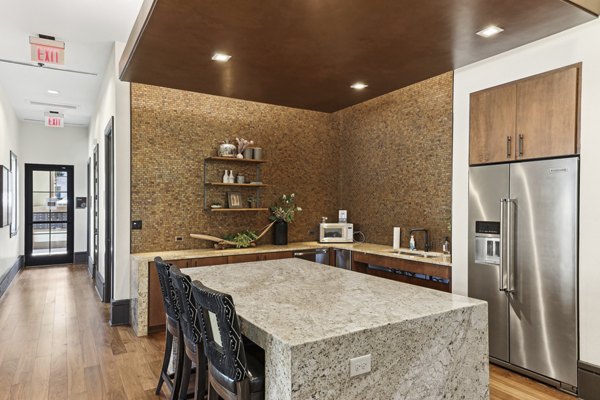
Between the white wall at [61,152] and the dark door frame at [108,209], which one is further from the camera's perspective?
the white wall at [61,152]

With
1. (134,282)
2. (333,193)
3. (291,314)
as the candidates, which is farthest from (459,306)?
(333,193)

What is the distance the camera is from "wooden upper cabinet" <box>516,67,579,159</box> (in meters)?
2.97

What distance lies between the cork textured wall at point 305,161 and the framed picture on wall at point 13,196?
368cm

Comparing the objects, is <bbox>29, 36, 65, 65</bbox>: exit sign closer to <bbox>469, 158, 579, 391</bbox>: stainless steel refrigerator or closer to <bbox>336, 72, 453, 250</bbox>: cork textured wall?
<bbox>336, 72, 453, 250</bbox>: cork textured wall

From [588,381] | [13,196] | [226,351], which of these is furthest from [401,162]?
[13,196]

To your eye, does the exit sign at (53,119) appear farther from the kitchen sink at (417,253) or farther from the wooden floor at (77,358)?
the kitchen sink at (417,253)

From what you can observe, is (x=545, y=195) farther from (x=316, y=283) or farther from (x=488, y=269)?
(x=316, y=283)

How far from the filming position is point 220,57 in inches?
130

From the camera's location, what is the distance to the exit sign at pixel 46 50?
13.3ft

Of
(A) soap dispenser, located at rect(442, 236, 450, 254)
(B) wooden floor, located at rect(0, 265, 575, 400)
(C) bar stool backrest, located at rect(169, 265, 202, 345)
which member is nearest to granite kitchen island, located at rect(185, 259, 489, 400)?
(C) bar stool backrest, located at rect(169, 265, 202, 345)

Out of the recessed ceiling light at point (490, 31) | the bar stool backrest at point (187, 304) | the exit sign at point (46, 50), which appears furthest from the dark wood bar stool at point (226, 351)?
the exit sign at point (46, 50)

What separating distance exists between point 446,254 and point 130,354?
3407mm

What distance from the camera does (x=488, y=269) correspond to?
11.6ft

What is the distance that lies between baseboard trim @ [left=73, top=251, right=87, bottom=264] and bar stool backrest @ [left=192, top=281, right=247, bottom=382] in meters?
8.68
